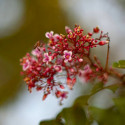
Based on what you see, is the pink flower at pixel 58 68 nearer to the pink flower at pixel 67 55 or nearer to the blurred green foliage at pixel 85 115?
the pink flower at pixel 67 55

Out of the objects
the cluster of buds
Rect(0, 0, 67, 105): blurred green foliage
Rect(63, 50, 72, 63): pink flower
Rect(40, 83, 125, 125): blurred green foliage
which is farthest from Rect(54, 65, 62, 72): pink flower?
Rect(0, 0, 67, 105): blurred green foliage

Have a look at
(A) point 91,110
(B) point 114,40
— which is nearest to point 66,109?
(A) point 91,110

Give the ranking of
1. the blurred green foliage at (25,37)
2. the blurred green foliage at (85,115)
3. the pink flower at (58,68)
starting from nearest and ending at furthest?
the blurred green foliage at (85,115) < the pink flower at (58,68) < the blurred green foliage at (25,37)

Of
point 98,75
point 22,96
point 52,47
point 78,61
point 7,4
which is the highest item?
point 7,4

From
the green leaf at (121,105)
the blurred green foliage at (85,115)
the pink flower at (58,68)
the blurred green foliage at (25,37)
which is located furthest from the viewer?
the blurred green foliage at (25,37)

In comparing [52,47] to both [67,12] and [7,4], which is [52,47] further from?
[7,4]

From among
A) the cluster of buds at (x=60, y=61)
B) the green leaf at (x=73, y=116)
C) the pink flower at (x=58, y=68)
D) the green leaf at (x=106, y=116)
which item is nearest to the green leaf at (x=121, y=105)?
the green leaf at (x=106, y=116)

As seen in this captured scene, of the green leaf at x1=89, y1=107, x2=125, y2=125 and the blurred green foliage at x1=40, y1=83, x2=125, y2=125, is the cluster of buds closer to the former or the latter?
the blurred green foliage at x1=40, y1=83, x2=125, y2=125
